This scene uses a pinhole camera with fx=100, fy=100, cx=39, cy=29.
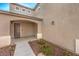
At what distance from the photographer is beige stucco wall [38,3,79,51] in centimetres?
326

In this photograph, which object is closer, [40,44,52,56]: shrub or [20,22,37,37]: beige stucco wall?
[40,44,52,56]: shrub

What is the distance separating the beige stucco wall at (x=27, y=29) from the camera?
3.35m

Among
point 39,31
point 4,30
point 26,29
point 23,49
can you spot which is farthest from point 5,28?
point 39,31

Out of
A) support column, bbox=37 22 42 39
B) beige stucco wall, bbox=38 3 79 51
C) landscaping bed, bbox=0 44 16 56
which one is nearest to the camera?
landscaping bed, bbox=0 44 16 56

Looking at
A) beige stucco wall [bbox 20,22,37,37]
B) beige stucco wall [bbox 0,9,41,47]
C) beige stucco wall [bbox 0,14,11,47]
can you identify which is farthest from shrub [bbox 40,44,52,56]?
beige stucco wall [bbox 0,14,11,47]

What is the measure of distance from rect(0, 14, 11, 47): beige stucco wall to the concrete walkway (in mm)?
373

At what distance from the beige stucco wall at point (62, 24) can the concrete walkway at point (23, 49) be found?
24.9 inches

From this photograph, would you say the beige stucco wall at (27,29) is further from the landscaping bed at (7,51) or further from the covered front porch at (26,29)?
the landscaping bed at (7,51)

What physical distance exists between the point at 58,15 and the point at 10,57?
2.20 m

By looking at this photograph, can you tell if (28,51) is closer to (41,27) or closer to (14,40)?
(14,40)

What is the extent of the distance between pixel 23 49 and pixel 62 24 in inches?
65.2

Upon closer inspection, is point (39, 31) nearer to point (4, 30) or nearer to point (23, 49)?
point (23, 49)

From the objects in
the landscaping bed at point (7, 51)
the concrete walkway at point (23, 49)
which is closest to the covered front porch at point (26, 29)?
the concrete walkway at point (23, 49)

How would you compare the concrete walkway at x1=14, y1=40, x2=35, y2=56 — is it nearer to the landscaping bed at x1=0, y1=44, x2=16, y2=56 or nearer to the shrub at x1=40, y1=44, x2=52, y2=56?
the landscaping bed at x1=0, y1=44, x2=16, y2=56
